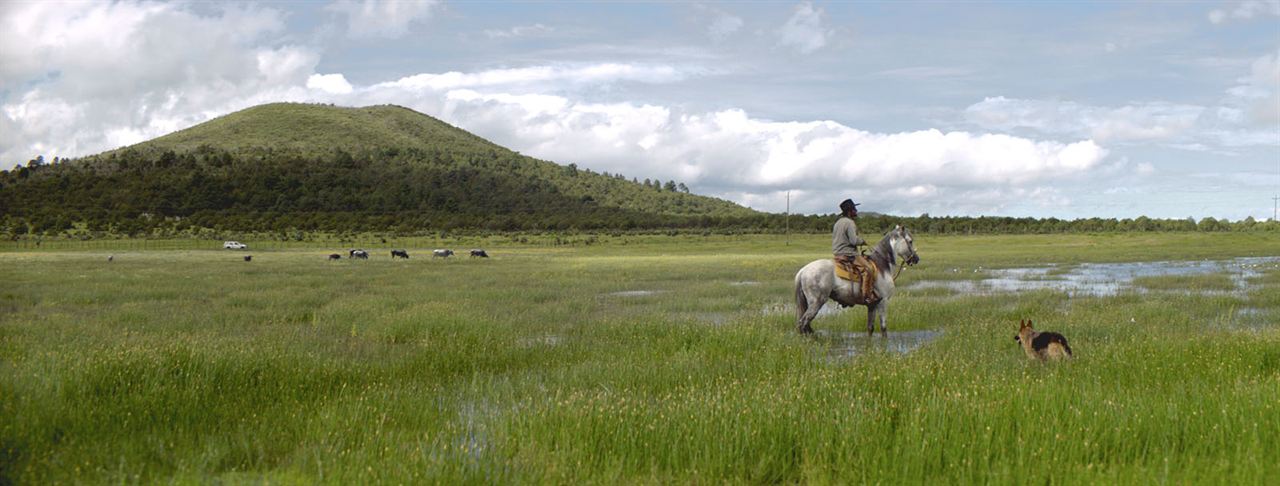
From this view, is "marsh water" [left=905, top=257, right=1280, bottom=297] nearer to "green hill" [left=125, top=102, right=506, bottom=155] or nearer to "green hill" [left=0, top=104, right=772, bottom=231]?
"green hill" [left=0, top=104, right=772, bottom=231]

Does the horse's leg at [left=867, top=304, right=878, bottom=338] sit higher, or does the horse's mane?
the horse's mane

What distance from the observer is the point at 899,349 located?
1279cm

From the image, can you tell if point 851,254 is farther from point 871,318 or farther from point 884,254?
point 871,318

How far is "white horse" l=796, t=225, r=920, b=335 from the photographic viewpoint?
14.1 m

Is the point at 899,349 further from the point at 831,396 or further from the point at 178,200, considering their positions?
the point at 178,200

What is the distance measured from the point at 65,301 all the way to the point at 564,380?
62.2 feet

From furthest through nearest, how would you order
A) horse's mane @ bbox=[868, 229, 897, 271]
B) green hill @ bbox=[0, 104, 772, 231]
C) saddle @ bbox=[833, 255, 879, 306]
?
green hill @ bbox=[0, 104, 772, 231], horse's mane @ bbox=[868, 229, 897, 271], saddle @ bbox=[833, 255, 879, 306]

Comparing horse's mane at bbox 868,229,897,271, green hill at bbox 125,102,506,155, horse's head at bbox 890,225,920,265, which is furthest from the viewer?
green hill at bbox 125,102,506,155

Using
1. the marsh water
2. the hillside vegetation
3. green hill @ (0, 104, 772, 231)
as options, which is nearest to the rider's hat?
the marsh water

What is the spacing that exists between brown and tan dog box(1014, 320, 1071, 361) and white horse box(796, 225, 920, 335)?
3.36 meters

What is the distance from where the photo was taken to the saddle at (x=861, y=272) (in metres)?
14.1

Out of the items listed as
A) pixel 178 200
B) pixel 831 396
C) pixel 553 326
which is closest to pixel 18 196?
pixel 178 200

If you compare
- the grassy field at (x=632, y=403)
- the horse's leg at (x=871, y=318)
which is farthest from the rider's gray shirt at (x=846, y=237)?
the grassy field at (x=632, y=403)

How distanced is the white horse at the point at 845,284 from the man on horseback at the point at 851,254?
140 mm
